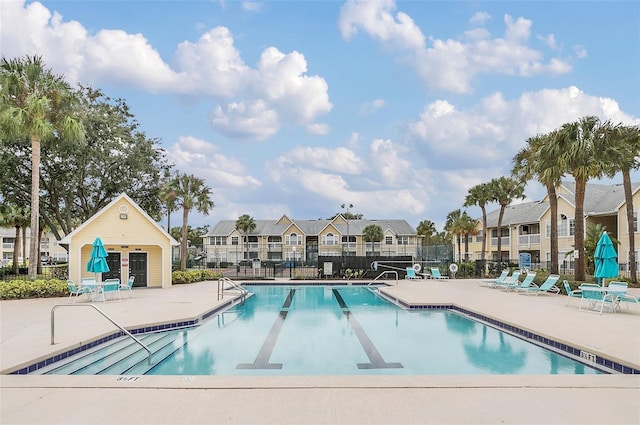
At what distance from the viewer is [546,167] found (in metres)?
21.2

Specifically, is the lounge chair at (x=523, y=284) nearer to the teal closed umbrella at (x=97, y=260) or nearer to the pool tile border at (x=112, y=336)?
the pool tile border at (x=112, y=336)

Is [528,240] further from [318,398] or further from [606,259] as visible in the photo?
[318,398]

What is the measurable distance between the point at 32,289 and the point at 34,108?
6898 millimetres

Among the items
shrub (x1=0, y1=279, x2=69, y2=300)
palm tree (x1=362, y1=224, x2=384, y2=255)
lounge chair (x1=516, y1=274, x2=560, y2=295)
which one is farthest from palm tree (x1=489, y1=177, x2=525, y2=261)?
shrub (x1=0, y1=279, x2=69, y2=300)

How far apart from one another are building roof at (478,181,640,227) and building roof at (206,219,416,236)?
16.7m

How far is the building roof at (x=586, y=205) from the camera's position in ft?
104

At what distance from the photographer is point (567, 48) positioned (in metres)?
15.7

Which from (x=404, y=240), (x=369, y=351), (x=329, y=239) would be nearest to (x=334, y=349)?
(x=369, y=351)

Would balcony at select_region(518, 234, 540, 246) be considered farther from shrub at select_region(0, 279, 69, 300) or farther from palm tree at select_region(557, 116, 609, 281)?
shrub at select_region(0, 279, 69, 300)

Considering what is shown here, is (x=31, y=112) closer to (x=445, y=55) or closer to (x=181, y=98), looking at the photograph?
(x=181, y=98)

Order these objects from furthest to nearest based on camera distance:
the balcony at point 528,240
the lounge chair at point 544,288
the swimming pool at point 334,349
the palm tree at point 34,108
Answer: the balcony at point 528,240 → the palm tree at point 34,108 → the lounge chair at point 544,288 → the swimming pool at point 334,349

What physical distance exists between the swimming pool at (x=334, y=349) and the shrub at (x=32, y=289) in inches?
301

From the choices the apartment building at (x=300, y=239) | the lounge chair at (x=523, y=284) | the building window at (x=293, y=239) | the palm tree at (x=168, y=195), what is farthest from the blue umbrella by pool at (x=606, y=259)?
the building window at (x=293, y=239)

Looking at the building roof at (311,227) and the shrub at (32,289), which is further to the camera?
the building roof at (311,227)
